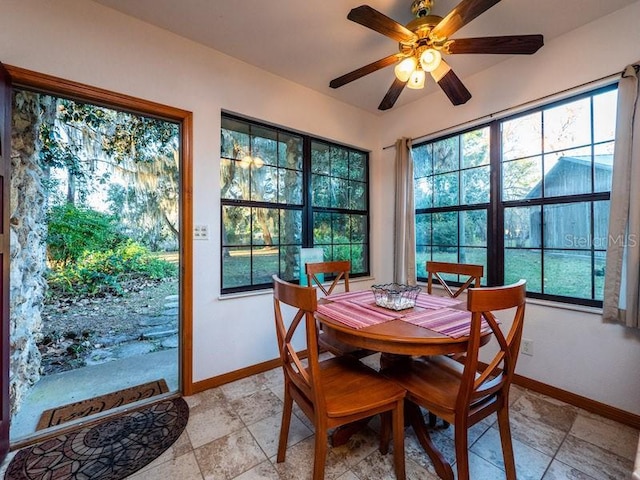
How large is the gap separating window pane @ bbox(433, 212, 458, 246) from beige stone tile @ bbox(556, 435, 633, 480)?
167 centimetres

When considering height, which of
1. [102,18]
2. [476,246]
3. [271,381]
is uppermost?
[102,18]

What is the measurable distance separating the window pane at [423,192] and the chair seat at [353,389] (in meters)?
2.08

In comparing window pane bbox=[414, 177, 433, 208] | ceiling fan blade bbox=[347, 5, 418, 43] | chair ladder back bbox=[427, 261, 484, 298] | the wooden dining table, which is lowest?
the wooden dining table

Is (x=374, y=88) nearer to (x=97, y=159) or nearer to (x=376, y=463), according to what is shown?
(x=376, y=463)

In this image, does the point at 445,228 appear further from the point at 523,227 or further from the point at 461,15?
the point at 461,15

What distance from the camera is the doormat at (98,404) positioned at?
5.99 ft

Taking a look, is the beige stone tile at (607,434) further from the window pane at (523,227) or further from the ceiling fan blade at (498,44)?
the ceiling fan blade at (498,44)

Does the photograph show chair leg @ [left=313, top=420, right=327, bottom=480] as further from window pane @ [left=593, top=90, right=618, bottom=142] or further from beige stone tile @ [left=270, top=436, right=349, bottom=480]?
window pane @ [left=593, top=90, right=618, bottom=142]

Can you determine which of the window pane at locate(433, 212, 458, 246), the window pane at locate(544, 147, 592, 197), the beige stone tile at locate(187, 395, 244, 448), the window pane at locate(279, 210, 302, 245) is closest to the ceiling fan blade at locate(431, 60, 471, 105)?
the window pane at locate(544, 147, 592, 197)

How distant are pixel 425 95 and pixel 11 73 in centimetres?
323

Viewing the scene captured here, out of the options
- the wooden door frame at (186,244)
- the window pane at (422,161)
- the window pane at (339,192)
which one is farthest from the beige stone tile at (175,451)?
the window pane at (422,161)

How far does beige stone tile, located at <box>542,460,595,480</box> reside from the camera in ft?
4.33

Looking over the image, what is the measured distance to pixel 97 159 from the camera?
11.6 ft

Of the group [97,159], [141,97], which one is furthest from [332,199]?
[97,159]
